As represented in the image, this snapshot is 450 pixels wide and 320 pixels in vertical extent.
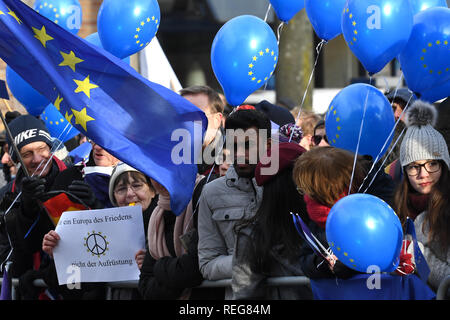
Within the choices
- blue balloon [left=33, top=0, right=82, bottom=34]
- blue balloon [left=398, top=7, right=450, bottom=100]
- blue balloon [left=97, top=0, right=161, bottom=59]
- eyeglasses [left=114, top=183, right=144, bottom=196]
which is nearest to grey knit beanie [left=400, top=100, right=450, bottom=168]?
blue balloon [left=398, top=7, right=450, bottom=100]

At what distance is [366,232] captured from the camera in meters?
3.72

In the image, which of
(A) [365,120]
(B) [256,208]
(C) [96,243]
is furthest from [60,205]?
(A) [365,120]

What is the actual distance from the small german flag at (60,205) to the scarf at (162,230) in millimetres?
679

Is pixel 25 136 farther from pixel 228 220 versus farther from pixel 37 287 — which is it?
pixel 228 220

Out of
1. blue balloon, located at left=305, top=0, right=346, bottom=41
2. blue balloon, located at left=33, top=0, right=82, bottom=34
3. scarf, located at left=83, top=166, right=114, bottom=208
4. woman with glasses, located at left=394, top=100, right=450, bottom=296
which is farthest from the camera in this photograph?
blue balloon, located at left=33, top=0, right=82, bottom=34

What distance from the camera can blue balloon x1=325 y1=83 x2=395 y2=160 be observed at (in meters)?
4.69

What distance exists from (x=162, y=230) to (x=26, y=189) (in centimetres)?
101

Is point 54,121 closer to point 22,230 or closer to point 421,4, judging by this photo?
point 22,230

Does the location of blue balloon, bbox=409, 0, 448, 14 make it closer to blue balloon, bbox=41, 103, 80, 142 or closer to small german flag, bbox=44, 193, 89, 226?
small german flag, bbox=44, 193, 89, 226

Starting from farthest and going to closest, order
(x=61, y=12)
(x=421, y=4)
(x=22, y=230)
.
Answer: (x=61, y=12)
(x=22, y=230)
(x=421, y=4)

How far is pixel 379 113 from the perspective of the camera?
15.4 feet

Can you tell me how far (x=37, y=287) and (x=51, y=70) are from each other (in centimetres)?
137

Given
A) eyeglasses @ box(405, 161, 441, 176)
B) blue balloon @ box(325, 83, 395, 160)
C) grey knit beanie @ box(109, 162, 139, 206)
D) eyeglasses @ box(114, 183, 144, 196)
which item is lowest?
eyeglasses @ box(405, 161, 441, 176)
